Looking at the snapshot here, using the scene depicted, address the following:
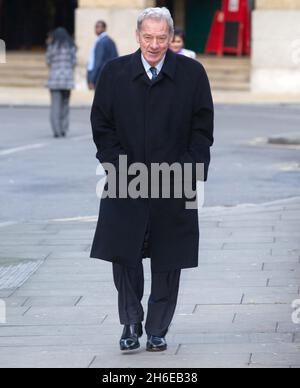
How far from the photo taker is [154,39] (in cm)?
677

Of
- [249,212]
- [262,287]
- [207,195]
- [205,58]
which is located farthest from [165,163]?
[205,58]

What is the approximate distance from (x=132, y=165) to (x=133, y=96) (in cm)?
37

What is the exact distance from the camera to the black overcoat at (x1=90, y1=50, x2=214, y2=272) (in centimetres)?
686

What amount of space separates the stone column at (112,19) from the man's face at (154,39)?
26229mm

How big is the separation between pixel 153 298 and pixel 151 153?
0.81 metres

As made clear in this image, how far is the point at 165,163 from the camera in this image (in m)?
6.86

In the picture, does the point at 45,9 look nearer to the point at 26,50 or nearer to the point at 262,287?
the point at 26,50

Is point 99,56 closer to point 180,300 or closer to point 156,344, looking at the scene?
point 180,300

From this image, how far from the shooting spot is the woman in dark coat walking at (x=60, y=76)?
20.9m

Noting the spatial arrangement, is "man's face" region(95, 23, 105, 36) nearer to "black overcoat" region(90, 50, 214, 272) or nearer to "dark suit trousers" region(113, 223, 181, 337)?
"black overcoat" region(90, 50, 214, 272)

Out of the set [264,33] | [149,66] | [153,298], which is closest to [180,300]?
[153,298]

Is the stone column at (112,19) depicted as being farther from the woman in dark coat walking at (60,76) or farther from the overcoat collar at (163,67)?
the overcoat collar at (163,67)

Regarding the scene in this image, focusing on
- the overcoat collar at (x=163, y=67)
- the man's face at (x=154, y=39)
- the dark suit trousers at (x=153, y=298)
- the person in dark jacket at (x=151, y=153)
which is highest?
the man's face at (x=154, y=39)

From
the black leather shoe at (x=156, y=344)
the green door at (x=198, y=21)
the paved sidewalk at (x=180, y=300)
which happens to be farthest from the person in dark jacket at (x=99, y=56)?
the black leather shoe at (x=156, y=344)
